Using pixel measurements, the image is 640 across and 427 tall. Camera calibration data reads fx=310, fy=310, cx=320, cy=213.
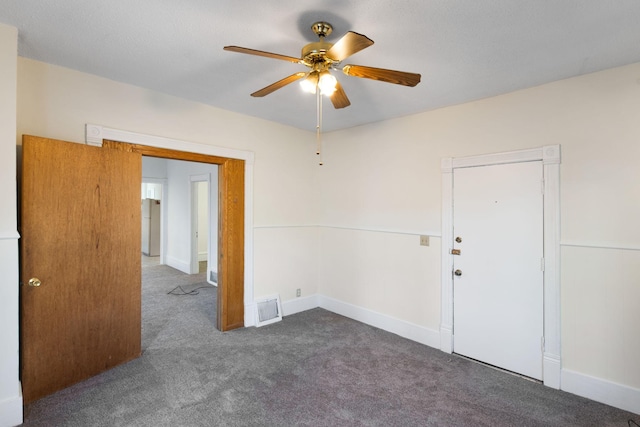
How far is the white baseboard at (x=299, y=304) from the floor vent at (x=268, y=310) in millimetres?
141

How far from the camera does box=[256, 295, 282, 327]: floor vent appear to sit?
3869 mm

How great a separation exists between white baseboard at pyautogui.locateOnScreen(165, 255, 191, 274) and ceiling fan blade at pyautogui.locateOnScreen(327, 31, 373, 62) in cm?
596

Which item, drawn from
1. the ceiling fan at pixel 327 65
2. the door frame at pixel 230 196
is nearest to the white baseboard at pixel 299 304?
the door frame at pixel 230 196

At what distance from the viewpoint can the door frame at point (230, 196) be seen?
3.18 m

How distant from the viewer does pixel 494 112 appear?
2.96 meters

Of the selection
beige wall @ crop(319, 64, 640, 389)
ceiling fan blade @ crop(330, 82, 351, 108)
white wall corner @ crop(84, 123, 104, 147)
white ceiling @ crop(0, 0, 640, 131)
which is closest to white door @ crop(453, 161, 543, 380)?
beige wall @ crop(319, 64, 640, 389)

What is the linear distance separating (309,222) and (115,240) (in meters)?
2.43

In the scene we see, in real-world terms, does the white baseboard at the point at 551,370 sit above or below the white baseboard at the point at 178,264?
below

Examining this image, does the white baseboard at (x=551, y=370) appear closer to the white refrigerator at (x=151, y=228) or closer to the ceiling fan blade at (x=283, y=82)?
the ceiling fan blade at (x=283, y=82)

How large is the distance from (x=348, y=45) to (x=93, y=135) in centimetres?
240

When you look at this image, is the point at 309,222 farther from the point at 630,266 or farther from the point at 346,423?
the point at 630,266

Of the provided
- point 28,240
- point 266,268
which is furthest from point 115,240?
point 266,268

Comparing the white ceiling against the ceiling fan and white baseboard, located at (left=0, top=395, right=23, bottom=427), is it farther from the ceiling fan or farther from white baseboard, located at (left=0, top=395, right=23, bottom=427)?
white baseboard, located at (left=0, top=395, right=23, bottom=427)

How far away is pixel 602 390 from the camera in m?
2.41
